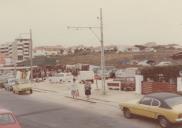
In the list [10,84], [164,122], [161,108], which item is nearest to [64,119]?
[161,108]

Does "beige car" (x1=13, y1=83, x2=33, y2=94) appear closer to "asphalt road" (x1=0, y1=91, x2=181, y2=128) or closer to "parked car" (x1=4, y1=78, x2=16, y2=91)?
"parked car" (x1=4, y1=78, x2=16, y2=91)

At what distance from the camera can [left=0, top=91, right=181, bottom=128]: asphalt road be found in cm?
2105

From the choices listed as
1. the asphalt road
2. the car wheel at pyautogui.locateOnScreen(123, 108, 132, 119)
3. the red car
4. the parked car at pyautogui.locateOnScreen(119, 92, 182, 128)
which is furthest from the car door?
the red car

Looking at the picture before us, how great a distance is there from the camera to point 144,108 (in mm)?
20906

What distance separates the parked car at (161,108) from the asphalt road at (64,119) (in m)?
0.51

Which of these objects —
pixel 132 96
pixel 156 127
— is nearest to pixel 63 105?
pixel 132 96

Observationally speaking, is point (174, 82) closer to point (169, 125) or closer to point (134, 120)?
point (134, 120)

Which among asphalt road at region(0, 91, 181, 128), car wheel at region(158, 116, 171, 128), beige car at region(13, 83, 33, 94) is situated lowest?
asphalt road at region(0, 91, 181, 128)

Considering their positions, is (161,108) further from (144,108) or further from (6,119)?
(6,119)

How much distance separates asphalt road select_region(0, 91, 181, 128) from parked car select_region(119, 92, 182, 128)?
20.3 inches

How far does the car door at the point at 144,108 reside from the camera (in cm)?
2055

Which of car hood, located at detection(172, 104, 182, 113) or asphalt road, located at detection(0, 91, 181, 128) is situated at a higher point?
car hood, located at detection(172, 104, 182, 113)

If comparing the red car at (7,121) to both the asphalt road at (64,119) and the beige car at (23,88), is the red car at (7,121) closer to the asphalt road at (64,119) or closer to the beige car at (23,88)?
the asphalt road at (64,119)

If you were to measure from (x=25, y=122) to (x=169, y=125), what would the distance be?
8.24m
